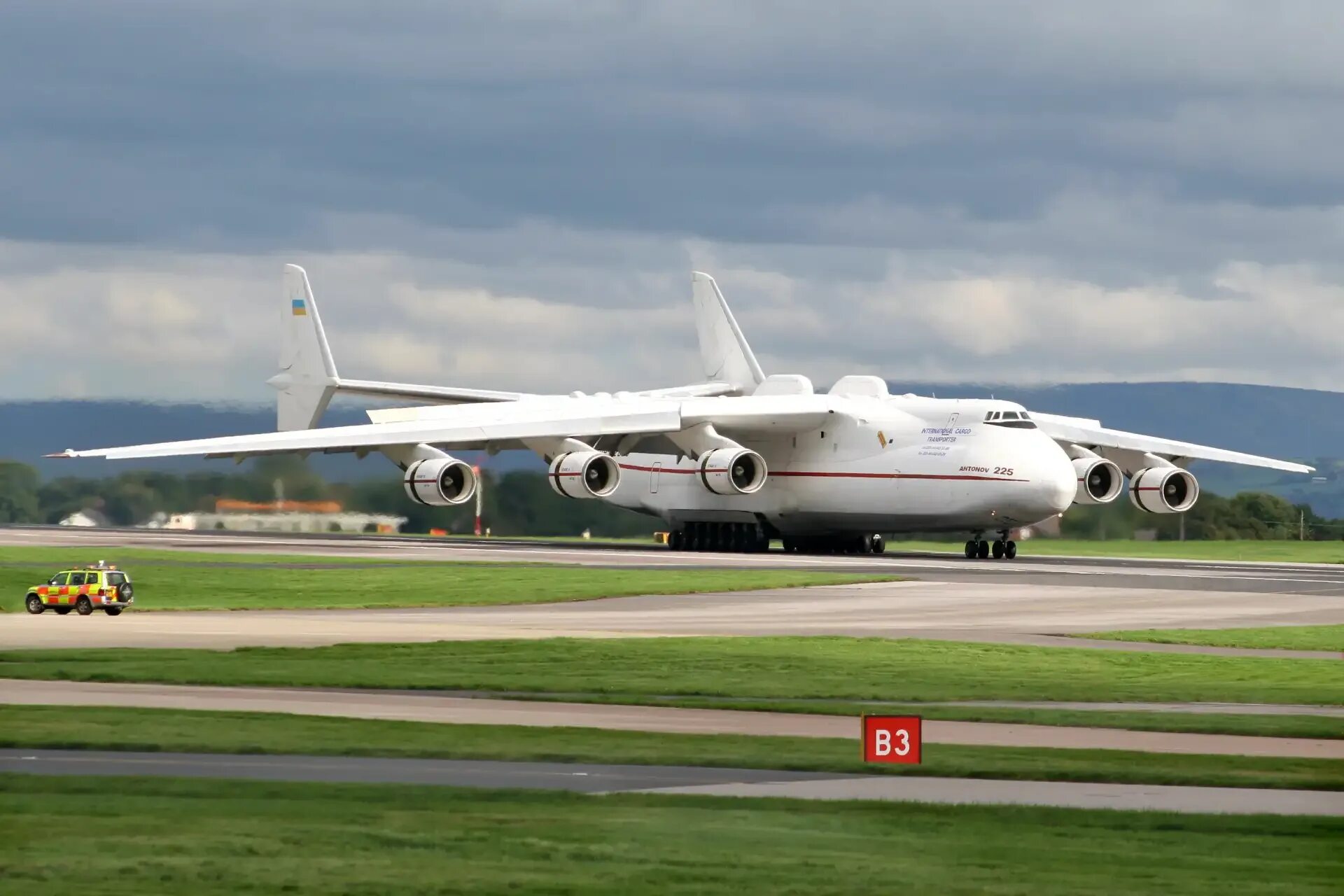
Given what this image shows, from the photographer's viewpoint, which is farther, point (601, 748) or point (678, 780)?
point (601, 748)

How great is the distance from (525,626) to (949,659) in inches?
310

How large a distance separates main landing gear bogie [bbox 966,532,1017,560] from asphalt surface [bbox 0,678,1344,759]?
41802 mm

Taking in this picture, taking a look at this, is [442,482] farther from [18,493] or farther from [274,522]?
[18,493]

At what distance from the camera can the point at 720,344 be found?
79250 mm

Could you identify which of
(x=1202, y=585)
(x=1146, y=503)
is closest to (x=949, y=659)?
(x=1202, y=585)

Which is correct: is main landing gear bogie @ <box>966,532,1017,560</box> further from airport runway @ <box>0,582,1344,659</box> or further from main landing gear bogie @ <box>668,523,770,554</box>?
airport runway @ <box>0,582,1344,659</box>

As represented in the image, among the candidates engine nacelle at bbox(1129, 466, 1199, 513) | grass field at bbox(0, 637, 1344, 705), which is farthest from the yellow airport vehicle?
engine nacelle at bbox(1129, 466, 1199, 513)

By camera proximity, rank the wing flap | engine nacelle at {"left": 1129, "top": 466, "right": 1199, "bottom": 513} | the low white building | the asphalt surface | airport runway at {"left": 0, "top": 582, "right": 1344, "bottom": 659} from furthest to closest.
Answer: engine nacelle at {"left": 1129, "top": 466, "right": 1199, "bottom": 513} → the low white building → the wing flap → airport runway at {"left": 0, "top": 582, "right": 1344, "bottom": 659} → the asphalt surface

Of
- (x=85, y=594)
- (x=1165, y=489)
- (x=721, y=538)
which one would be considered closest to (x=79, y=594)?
(x=85, y=594)

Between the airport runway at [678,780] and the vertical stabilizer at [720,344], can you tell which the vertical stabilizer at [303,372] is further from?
the airport runway at [678,780]

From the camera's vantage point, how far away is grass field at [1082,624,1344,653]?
3284cm

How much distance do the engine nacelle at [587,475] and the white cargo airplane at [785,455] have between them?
0.14ft

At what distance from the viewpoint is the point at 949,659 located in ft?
95.0

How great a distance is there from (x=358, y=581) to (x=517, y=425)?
18.1m
